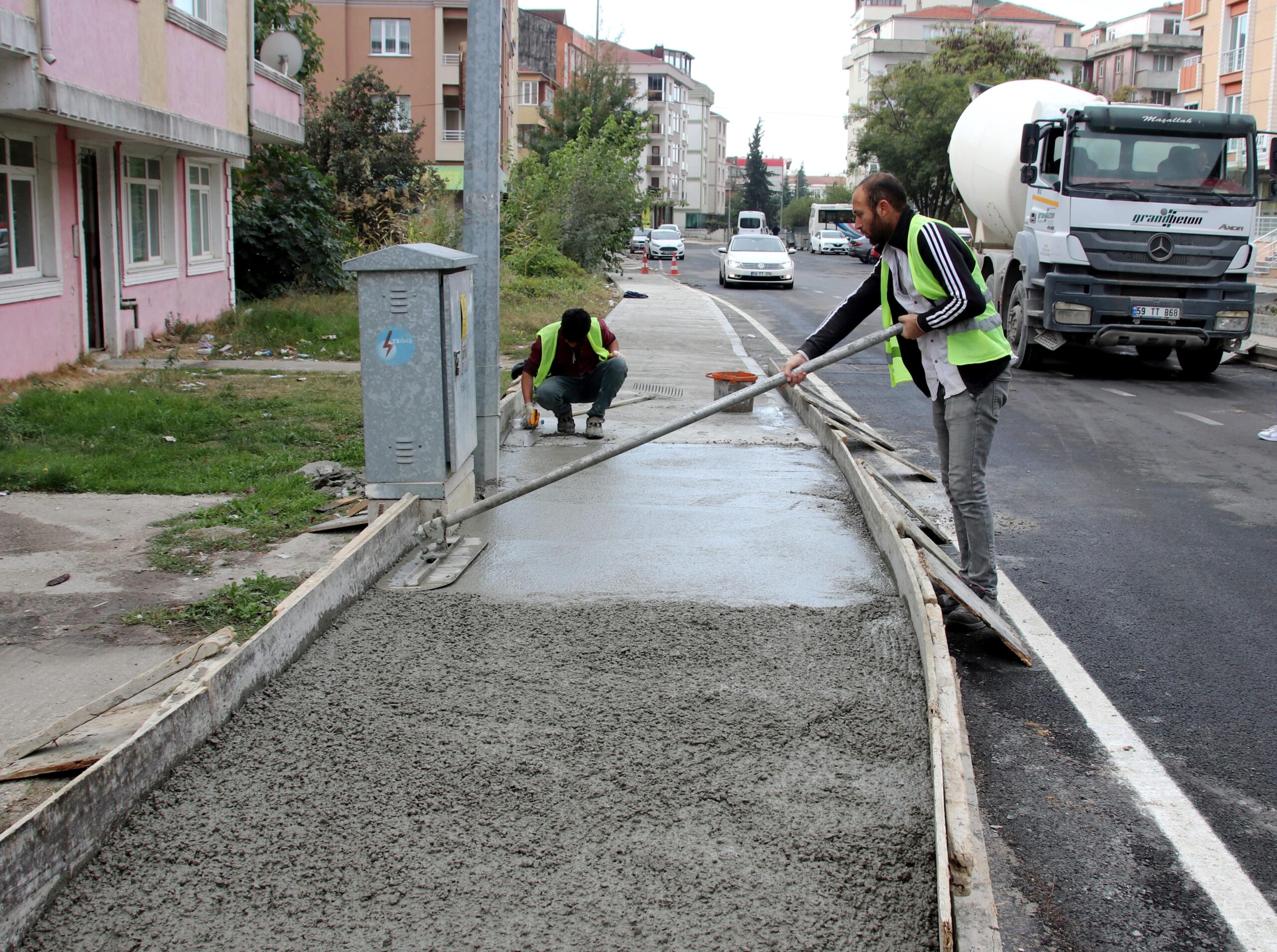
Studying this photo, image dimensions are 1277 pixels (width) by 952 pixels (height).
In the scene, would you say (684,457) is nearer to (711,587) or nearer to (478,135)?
(478,135)

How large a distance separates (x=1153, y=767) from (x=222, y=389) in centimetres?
931

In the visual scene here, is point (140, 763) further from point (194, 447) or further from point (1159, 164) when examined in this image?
point (1159, 164)

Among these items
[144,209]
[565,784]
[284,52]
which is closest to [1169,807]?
[565,784]

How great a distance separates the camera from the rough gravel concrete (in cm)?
276

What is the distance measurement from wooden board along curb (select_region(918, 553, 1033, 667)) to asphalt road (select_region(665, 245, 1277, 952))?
0.09m

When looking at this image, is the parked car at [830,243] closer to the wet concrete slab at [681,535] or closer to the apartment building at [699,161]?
the wet concrete slab at [681,535]

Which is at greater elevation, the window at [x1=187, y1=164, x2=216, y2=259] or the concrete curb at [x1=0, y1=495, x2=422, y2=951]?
the window at [x1=187, y1=164, x2=216, y2=259]

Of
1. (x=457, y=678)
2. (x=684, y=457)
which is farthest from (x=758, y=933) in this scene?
(x=684, y=457)

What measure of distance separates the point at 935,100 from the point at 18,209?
5178 cm

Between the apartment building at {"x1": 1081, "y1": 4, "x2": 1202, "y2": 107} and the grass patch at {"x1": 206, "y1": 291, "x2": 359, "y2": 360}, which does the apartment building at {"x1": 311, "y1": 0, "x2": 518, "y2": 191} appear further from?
the apartment building at {"x1": 1081, "y1": 4, "x2": 1202, "y2": 107}

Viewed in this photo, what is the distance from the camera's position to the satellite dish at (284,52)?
20891 mm

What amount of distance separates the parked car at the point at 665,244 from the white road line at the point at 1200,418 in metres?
39.2

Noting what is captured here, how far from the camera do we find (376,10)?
46688 mm

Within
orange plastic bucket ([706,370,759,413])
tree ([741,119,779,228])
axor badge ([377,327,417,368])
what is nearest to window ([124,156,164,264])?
orange plastic bucket ([706,370,759,413])
